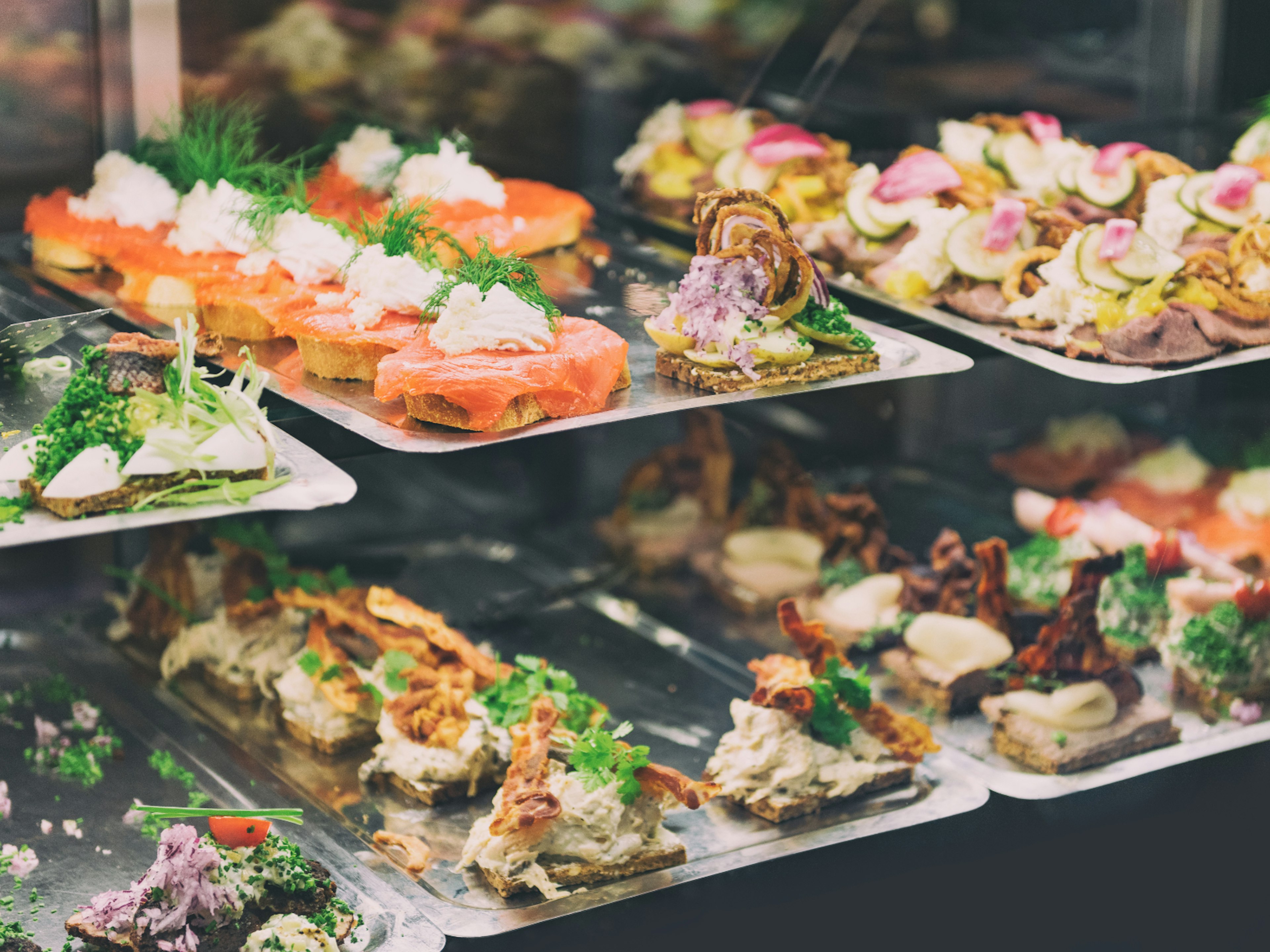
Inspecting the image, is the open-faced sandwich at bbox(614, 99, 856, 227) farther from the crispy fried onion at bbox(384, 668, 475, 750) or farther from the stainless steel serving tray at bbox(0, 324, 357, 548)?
the stainless steel serving tray at bbox(0, 324, 357, 548)

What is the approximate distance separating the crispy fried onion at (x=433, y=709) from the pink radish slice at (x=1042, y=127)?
6.56 ft

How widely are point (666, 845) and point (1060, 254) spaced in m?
1.39

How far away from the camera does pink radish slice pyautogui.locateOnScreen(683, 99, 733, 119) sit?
3.94 metres

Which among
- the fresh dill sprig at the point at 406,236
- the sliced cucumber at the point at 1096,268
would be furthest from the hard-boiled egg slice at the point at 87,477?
the sliced cucumber at the point at 1096,268

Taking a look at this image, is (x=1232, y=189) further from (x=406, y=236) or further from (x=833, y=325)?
(x=406, y=236)

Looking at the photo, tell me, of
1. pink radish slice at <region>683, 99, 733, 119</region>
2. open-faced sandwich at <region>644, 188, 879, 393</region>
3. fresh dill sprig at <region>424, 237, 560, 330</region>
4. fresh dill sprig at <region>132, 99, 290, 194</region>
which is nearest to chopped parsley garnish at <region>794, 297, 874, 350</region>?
open-faced sandwich at <region>644, 188, 879, 393</region>

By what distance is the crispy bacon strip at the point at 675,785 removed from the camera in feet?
8.32

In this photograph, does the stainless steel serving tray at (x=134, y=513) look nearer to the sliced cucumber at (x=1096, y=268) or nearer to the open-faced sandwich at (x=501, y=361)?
the open-faced sandwich at (x=501, y=361)

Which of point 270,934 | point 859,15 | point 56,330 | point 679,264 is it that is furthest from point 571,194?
point 270,934

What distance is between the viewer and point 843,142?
3.92 meters

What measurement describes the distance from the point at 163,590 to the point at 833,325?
1575mm

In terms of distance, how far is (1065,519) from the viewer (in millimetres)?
3781

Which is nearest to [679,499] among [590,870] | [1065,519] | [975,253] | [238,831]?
[1065,519]

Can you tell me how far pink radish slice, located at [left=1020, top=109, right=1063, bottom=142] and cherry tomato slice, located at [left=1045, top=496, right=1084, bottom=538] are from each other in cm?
89
